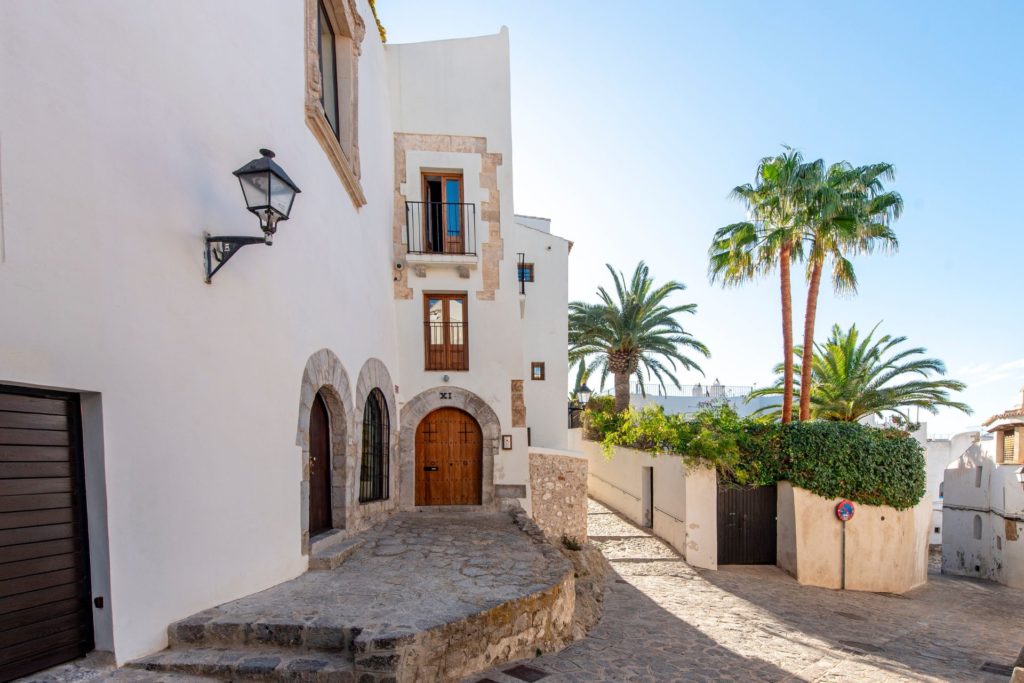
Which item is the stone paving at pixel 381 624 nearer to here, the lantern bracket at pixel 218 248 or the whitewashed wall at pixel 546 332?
the lantern bracket at pixel 218 248

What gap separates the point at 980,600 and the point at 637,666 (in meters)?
12.0

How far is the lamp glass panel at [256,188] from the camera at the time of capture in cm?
362

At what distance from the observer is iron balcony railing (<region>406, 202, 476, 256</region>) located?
9.67 meters

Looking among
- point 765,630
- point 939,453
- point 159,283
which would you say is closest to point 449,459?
point 765,630

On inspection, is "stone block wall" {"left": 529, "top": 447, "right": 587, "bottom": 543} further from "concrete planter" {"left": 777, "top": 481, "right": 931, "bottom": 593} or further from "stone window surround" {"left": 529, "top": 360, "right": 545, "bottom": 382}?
"stone window surround" {"left": 529, "top": 360, "right": 545, "bottom": 382}

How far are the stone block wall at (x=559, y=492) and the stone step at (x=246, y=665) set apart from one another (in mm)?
8947

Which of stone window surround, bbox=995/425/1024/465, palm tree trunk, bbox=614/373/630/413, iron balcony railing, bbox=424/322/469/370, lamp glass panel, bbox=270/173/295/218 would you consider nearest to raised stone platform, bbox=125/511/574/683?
lamp glass panel, bbox=270/173/295/218

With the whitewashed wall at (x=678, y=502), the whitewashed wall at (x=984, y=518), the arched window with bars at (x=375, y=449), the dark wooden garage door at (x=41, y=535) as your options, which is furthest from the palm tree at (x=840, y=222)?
the dark wooden garage door at (x=41, y=535)

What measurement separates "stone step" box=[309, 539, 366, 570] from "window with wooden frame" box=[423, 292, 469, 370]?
163 inches

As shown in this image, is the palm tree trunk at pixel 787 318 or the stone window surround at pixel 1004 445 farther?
the stone window surround at pixel 1004 445

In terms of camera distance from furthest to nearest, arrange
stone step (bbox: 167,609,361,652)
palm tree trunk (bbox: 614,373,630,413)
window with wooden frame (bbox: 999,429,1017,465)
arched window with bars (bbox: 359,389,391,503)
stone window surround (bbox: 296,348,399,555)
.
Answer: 1. palm tree trunk (bbox: 614,373,630,413)
2. window with wooden frame (bbox: 999,429,1017,465)
3. arched window with bars (bbox: 359,389,391,503)
4. stone window surround (bbox: 296,348,399,555)
5. stone step (bbox: 167,609,361,652)

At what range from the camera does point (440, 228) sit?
9938 millimetres

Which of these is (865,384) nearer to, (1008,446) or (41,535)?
(1008,446)

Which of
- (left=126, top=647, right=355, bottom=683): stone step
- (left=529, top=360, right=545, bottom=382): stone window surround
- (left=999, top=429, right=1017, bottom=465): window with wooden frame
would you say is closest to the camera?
(left=126, top=647, right=355, bottom=683): stone step
